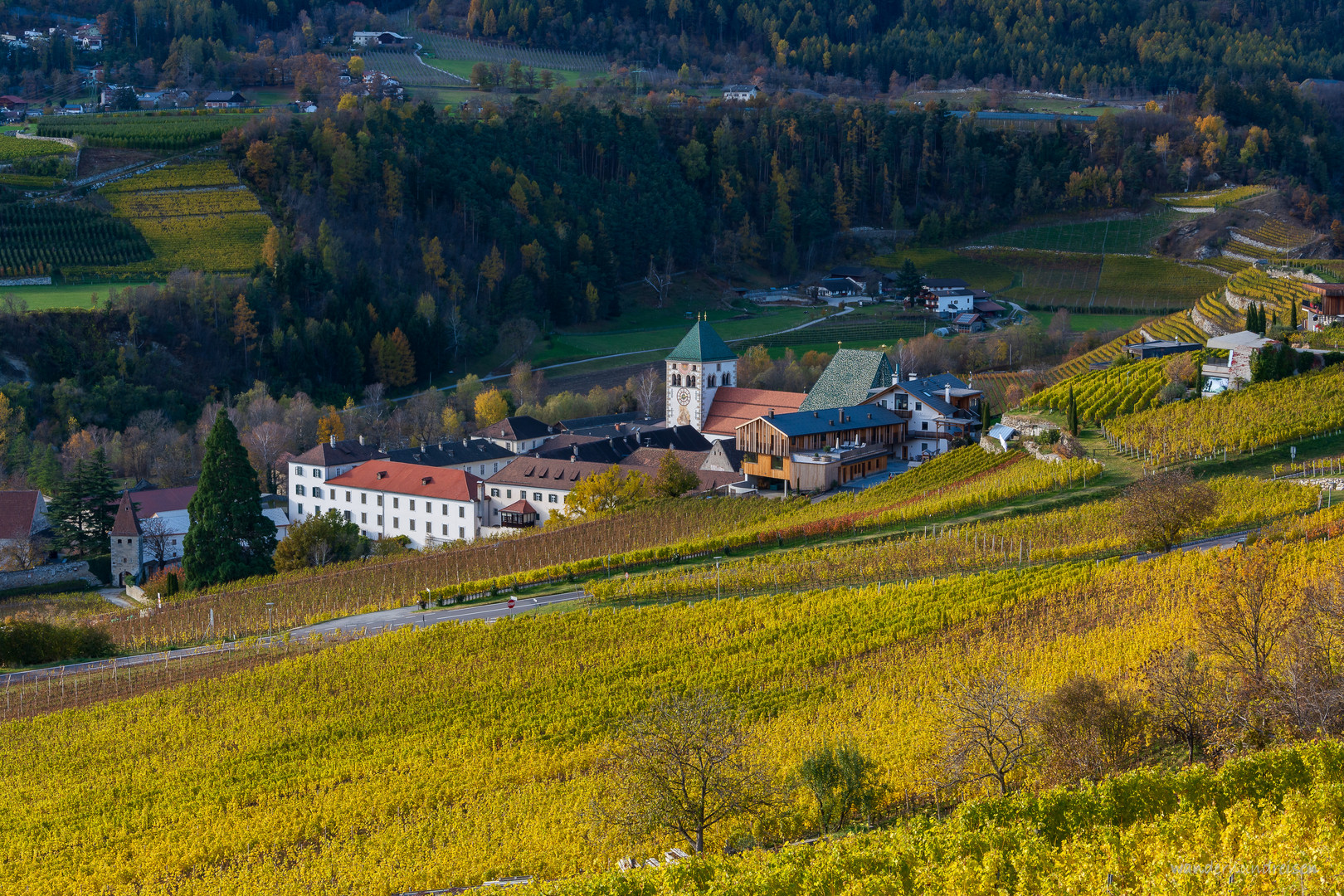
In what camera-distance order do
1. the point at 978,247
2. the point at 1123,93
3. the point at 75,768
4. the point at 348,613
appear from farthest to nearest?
the point at 1123,93 → the point at 978,247 → the point at 348,613 → the point at 75,768

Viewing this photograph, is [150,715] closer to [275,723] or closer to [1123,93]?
[275,723]

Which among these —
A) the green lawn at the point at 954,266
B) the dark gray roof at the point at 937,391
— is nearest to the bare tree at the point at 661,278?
the green lawn at the point at 954,266

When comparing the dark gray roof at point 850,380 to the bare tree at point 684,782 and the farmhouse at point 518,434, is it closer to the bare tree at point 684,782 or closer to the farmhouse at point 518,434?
A: the farmhouse at point 518,434

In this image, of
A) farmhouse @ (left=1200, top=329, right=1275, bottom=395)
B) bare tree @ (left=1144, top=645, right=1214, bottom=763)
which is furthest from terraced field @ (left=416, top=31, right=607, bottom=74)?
bare tree @ (left=1144, top=645, right=1214, bottom=763)

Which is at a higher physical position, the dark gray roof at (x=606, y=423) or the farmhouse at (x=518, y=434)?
the farmhouse at (x=518, y=434)

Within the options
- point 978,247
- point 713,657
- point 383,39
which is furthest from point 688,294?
point 713,657

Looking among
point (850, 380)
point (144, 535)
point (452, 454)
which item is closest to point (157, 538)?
point (144, 535)
